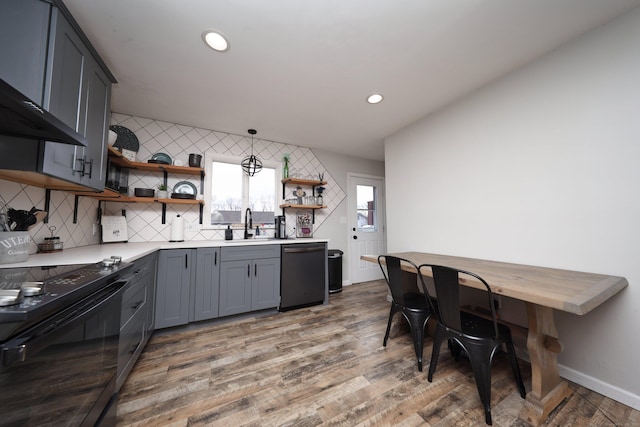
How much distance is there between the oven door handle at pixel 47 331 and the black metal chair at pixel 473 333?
182cm

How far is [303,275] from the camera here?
9.64 feet

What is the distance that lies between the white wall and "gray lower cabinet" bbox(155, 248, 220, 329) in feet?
8.83

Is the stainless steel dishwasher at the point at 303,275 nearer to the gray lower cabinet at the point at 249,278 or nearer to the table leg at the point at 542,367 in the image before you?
the gray lower cabinet at the point at 249,278

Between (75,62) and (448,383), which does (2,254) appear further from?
(448,383)

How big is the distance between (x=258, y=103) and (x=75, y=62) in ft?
4.51

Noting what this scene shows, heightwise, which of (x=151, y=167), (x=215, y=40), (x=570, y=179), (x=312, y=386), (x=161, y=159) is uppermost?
(x=215, y=40)

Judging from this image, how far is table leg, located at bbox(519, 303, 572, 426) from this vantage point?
1312mm

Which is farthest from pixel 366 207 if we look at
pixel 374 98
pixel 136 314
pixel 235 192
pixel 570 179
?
pixel 136 314

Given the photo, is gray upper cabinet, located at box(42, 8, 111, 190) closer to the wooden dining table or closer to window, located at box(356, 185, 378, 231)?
the wooden dining table

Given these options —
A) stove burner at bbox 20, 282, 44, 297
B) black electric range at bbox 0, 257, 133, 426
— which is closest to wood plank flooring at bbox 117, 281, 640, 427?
black electric range at bbox 0, 257, 133, 426

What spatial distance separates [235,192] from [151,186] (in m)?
1.00

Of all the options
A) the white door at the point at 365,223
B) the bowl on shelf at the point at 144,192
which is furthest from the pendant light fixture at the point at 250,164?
the white door at the point at 365,223

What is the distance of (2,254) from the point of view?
1209 mm

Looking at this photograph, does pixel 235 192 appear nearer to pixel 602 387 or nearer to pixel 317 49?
pixel 317 49
